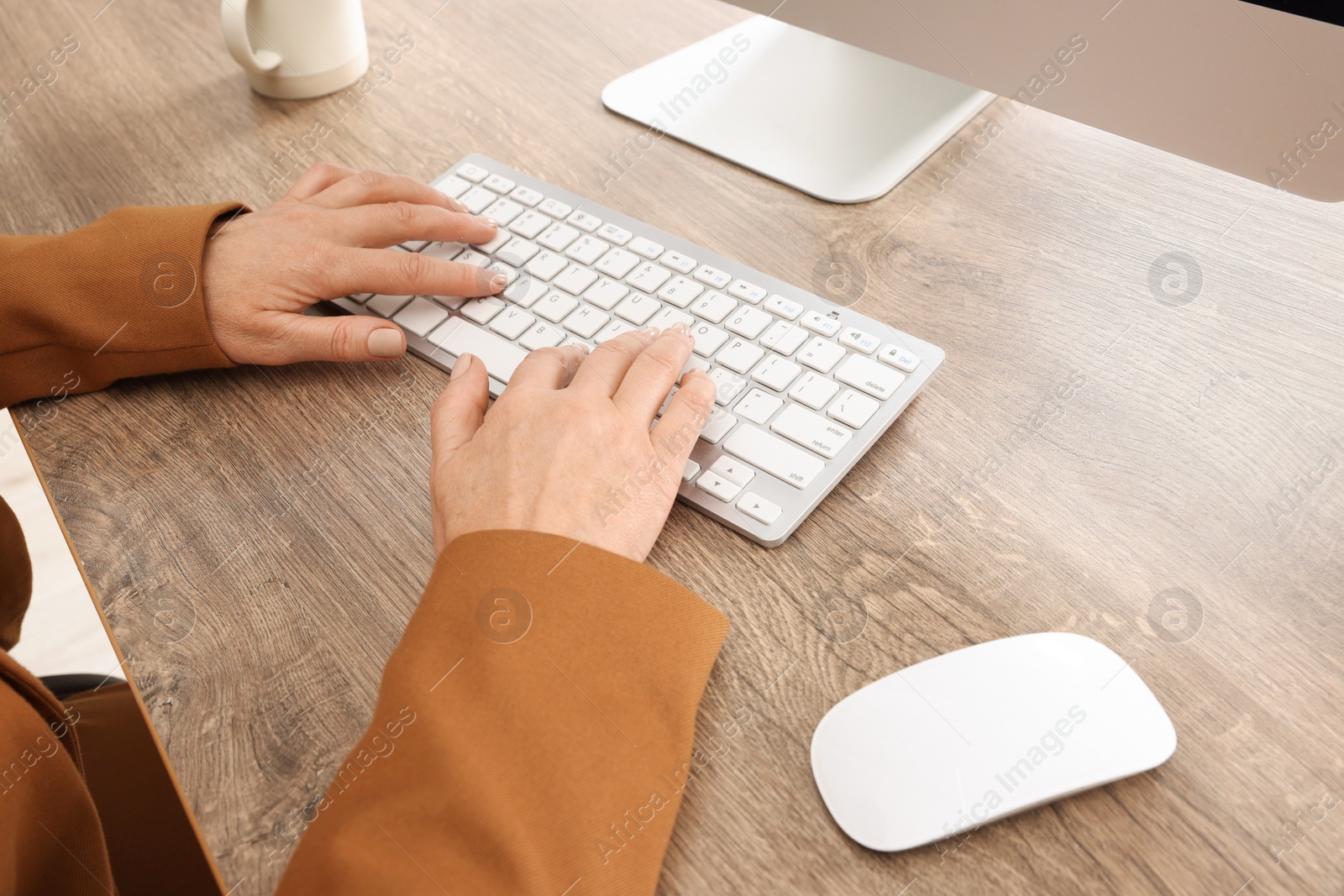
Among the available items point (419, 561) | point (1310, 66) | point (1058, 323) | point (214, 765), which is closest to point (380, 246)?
point (419, 561)

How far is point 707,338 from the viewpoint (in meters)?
0.59

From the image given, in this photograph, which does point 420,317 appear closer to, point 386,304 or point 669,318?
point 386,304

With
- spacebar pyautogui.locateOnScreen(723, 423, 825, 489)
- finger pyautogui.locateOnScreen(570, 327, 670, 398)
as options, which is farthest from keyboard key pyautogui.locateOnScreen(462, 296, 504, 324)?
spacebar pyautogui.locateOnScreen(723, 423, 825, 489)

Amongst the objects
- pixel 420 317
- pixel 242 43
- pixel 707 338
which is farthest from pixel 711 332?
pixel 242 43

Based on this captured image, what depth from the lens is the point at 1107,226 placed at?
2.25 ft

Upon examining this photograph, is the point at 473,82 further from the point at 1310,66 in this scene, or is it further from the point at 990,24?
the point at 1310,66

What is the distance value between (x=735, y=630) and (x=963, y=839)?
147 mm

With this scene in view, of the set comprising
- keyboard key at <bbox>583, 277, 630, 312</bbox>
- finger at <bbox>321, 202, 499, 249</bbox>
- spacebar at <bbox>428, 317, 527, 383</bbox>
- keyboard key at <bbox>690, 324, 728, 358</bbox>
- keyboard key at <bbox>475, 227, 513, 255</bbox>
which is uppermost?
finger at <bbox>321, 202, 499, 249</bbox>

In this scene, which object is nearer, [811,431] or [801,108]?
[811,431]

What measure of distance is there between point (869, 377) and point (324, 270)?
1.31 ft

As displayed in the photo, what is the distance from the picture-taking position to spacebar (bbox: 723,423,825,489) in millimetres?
512

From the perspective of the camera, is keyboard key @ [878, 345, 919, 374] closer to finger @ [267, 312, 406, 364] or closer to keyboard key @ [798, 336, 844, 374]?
keyboard key @ [798, 336, 844, 374]

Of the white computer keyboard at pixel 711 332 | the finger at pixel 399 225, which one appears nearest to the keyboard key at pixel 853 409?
the white computer keyboard at pixel 711 332

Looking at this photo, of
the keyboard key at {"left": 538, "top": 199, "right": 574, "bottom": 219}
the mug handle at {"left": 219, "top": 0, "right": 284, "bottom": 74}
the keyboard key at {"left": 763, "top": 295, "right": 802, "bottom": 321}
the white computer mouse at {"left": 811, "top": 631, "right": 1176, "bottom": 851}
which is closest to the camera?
the white computer mouse at {"left": 811, "top": 631, "right": 1176, "bottom": 851}
